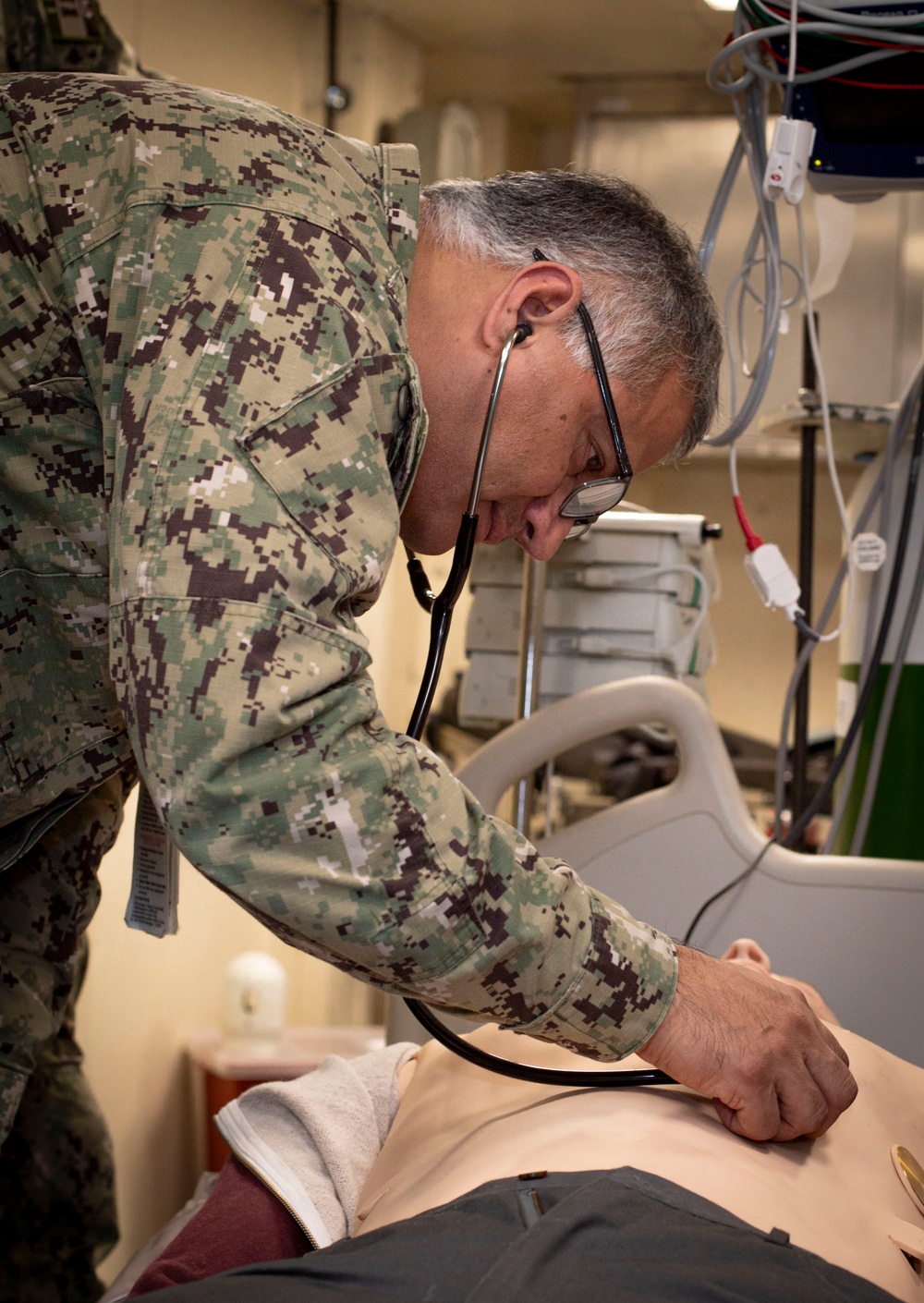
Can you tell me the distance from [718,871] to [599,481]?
783mm

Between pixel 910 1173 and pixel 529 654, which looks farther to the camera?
pixel 529 654

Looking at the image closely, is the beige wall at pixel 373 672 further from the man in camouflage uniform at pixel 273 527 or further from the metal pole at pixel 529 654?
the man in camouflage uniform at pixel 273 527

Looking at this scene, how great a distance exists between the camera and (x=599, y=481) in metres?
1.09

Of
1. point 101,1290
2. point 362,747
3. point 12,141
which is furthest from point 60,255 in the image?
point 101,1290

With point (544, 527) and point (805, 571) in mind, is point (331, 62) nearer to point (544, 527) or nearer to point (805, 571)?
point (805, 571)

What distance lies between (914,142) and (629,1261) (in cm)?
137

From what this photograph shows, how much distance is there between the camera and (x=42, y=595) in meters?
0.96

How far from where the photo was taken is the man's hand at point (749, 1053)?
976 mm

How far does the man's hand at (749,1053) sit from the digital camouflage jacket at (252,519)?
5 centimetres

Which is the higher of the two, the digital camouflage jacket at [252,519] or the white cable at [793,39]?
the white cable at [793,39]

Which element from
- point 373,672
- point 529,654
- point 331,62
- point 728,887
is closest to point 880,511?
point 529,654

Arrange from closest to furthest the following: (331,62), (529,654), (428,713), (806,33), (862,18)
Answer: (428,713)
(862,18)
(806,33)
(529,654)
(331,62)

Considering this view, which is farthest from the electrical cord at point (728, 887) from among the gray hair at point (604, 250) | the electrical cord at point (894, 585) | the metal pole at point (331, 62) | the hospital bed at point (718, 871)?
the metal pole at point (331, 62)

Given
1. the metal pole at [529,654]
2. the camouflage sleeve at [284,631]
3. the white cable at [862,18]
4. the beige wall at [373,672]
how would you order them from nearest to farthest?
the camouflage sleeve at [284,631]
the white cable at [862,18]
the metal pole at [529,654]
the beige wall at [373,672]
